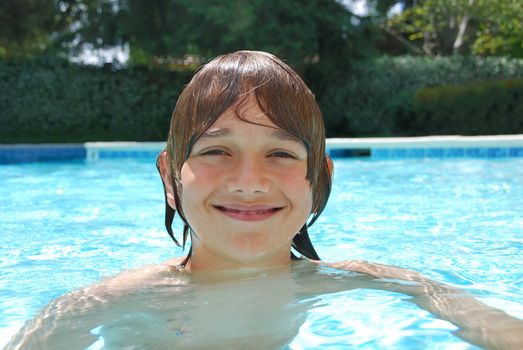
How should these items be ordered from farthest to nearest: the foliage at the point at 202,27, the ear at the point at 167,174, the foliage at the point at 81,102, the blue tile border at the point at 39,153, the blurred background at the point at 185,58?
the foliage at the point at 81,102
the blurred background at the point at 185,58
the foliage at the point at 202,27
the blue tile border at the point at 39,153
the ear at the point at 167,174

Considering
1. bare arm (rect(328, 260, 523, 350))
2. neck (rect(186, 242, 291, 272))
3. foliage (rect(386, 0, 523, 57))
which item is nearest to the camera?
bare arm (rect(328, 260, 523, 350))

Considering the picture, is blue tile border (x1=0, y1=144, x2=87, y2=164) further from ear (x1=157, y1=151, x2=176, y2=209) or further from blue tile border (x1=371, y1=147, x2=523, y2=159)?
ear (x1=157, y1=151, x2=176, y2=209)

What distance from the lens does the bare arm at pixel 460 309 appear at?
1.91m

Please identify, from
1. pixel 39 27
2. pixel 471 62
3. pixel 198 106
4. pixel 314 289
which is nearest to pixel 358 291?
pixel 314 289

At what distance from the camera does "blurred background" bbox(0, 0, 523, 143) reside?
15.7 metres

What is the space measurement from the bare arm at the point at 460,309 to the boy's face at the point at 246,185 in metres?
0.58

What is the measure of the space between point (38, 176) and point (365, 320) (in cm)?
799

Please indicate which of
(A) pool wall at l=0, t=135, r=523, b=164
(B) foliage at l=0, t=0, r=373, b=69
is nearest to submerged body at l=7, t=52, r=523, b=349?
(A) pool wall at l=0, t=135, r=523, b=164

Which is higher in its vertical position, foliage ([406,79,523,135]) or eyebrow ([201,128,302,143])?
eyebrow ([201,128,302,143])

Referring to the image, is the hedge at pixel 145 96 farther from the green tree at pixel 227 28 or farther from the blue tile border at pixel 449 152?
the blue tile border at pixel 449 152

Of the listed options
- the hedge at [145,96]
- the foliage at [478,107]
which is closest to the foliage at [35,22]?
the hedge at [145,96]

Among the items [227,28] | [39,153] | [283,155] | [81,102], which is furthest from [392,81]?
[283,155]

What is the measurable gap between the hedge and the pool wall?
12.1ft

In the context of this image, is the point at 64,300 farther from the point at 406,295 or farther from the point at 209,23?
the point at 209,23
